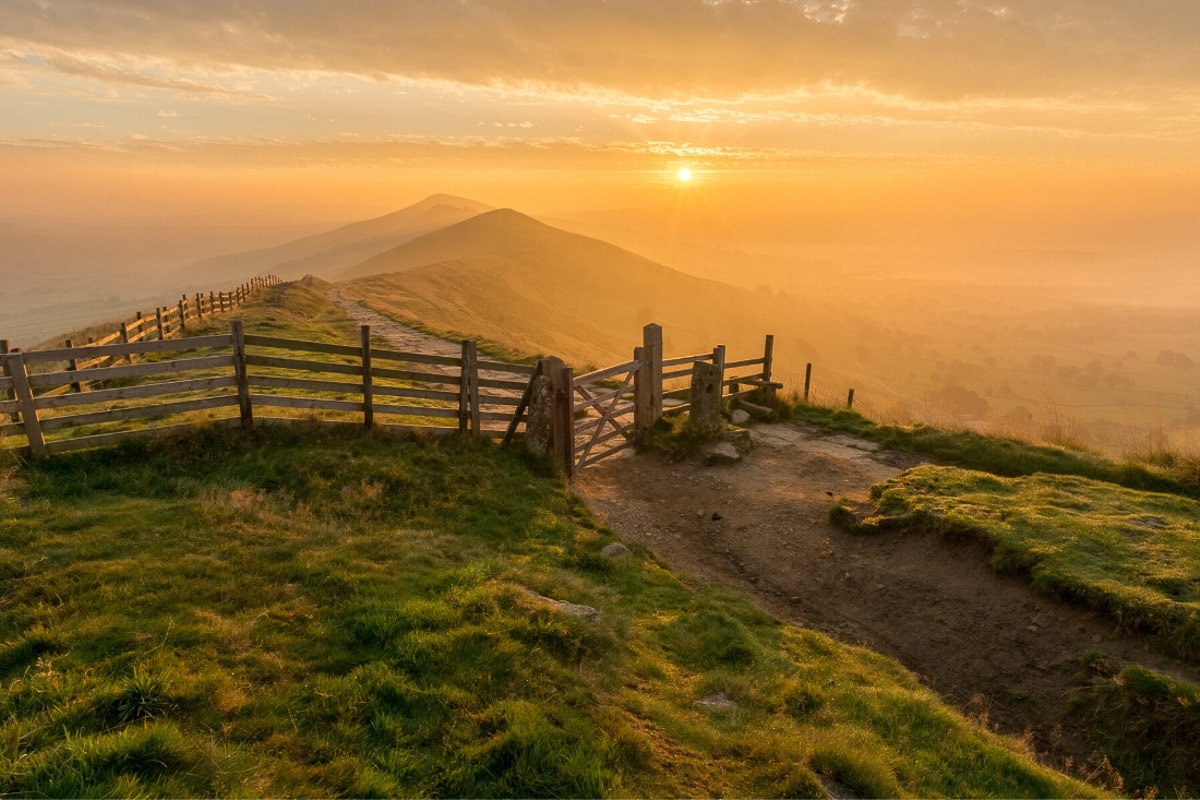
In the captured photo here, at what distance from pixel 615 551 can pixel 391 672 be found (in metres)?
4.37

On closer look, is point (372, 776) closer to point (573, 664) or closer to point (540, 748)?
point (540, 748)

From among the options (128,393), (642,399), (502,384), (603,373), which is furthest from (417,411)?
(642,399)

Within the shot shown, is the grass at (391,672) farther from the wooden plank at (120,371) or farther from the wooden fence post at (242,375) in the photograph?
the wooden fence post at (242,375)

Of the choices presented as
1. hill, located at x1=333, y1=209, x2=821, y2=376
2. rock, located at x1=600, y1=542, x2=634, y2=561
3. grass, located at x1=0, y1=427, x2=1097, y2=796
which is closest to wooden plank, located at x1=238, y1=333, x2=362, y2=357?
grass, located at x1=0, y1=427, x2=1097, y2=796

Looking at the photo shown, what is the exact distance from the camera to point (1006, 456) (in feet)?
44.5

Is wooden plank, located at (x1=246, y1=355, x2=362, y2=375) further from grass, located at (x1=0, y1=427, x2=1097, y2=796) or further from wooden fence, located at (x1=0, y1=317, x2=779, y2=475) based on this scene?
grass, located at (x1=0, y1=427, x2=1097, y2=796)

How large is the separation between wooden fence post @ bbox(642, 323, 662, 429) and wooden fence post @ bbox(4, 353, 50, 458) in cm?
1106

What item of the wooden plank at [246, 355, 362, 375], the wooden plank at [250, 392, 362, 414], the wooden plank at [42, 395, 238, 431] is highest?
the wooden plank at [246, 355, 362, 375]

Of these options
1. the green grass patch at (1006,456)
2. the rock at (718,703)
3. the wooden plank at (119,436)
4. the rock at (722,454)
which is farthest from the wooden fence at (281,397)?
the rock at (718,703)

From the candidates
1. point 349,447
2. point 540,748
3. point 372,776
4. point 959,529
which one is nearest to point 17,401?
point 349,447

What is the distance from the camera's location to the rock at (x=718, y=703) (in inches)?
201

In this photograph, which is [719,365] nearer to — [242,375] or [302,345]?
[302,345]

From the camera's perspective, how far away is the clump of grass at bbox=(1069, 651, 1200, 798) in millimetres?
5684

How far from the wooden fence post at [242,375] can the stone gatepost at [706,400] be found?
9169mm
